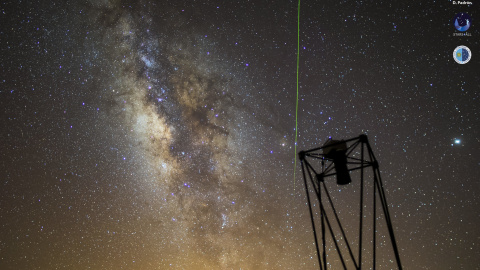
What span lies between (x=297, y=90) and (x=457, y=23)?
Result: 18.6 feet

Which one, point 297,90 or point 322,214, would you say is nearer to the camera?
point 322,214

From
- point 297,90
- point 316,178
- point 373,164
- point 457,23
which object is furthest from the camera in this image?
point 297,90

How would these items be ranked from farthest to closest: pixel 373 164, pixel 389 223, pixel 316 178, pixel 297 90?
pixel 297 90, pixel 316 178, pixel 373 164, pixel 389 223

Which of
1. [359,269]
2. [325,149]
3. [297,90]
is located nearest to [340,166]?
[325,149]

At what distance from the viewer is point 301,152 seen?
7.27 meters

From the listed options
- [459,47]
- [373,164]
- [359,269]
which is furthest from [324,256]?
[459,47]

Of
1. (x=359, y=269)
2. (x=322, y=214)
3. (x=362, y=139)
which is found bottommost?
(x=359, y=269)

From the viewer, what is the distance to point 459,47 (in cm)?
1112

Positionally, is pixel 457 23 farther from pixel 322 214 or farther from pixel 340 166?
pixel 322 214

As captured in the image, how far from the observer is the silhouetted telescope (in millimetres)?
6883

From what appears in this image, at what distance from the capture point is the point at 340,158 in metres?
6.94

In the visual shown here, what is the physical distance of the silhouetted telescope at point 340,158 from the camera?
688 cm

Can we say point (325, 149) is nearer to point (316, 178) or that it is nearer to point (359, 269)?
point (316, 178)

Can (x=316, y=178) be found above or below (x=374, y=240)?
above
